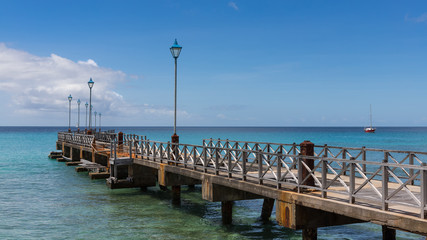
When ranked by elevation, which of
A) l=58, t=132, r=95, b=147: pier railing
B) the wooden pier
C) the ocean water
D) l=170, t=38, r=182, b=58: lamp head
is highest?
l=170, t=38, r=182, b=58: lamp head

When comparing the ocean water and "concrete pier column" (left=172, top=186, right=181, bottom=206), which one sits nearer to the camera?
the ocean water

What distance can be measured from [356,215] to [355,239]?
20.9 ft

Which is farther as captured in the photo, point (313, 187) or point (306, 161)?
point (306, 161)

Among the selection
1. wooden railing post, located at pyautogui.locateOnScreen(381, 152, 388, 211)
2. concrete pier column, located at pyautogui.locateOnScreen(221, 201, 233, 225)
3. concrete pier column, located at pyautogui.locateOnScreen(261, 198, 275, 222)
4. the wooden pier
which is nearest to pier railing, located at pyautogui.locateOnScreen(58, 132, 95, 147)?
the wooden pier

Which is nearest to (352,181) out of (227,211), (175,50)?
(227,211)

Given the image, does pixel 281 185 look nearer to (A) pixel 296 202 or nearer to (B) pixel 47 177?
(A) pixel 296 202

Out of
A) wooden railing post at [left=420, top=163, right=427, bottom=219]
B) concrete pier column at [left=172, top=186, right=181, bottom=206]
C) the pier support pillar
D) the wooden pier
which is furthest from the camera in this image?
concrete pier column at [left=172, top=186, right=181, bottom=206]

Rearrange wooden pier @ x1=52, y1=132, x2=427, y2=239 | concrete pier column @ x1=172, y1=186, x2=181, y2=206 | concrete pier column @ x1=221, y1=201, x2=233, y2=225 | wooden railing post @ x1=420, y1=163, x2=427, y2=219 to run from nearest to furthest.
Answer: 1. wooden railing post @ x1=420, y1=163, x2=427, y2=219
2. wooden pier @ x1=52, y1=132, x2=427, y2=239
3. concrete pier column @ x1=221, y1=201, x2=233, y2=225
4. concrete pier column @ x1=172, y1=186, x2=181, y2=206

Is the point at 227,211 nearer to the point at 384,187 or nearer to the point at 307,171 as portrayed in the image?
the point at 307,171

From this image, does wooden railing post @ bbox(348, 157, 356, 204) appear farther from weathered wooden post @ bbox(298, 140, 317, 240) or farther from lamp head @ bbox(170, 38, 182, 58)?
lamp head @ bbox(170, 38, 182, 58)

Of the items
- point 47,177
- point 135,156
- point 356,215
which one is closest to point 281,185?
point 356,215

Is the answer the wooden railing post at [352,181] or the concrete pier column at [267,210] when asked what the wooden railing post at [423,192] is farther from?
the concrete pier column at [267,210]

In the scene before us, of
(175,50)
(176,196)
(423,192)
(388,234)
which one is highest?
(175,50)

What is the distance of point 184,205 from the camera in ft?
69.3
